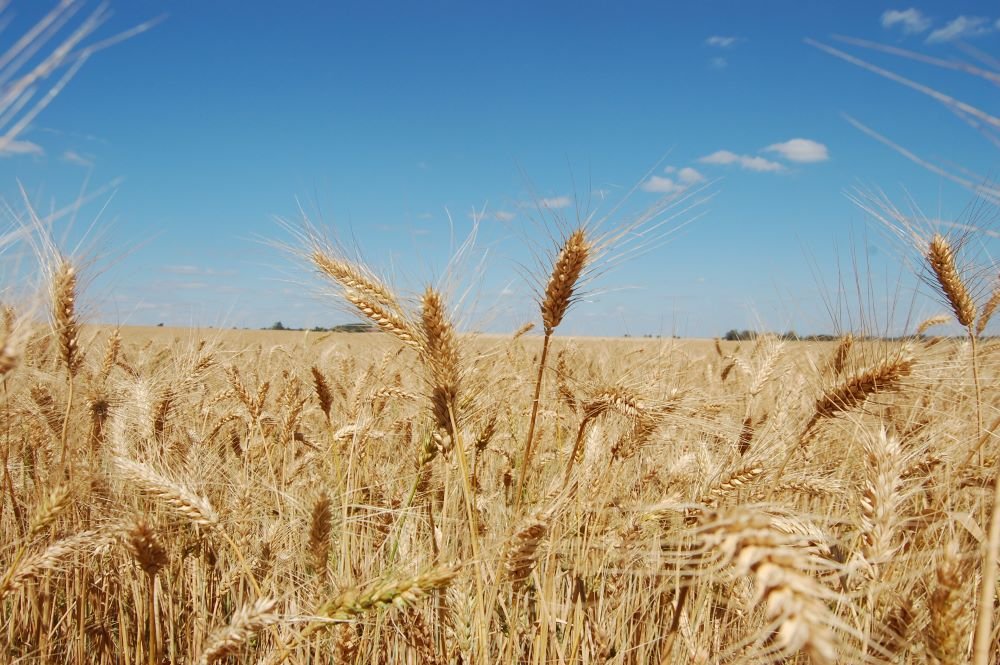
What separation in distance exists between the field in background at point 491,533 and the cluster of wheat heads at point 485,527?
13 mm

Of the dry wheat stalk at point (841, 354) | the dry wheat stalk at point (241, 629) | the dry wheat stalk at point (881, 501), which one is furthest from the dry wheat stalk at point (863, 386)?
the dry wheat stalk at point (241, 629)

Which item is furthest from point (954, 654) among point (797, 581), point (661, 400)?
point (661, 400)

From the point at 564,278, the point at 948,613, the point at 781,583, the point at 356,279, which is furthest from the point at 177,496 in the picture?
the point at 948,613

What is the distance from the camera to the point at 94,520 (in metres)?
2.29

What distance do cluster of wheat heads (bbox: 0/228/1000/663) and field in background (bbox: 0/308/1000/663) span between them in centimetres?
1

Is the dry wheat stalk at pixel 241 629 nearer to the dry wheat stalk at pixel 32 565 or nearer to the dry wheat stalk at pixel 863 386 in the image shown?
the dry wheat stalk at pixel 32 565

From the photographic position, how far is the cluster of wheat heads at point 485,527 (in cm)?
133

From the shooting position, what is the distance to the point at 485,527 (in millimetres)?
2457

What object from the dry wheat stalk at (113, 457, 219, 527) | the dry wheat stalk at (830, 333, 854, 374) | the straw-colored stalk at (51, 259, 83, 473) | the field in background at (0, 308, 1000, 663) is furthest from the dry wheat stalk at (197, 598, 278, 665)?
the dry wheat stalk at (830, 333, 854, 374)

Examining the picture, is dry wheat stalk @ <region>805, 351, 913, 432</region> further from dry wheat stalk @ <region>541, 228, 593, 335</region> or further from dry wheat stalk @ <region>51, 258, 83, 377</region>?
dry wheat stalk @ <region>51, 258, 83, 377</region>

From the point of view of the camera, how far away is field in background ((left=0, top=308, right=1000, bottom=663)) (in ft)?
4.38

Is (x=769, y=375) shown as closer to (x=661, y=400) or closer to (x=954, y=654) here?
(x=661, y=400)

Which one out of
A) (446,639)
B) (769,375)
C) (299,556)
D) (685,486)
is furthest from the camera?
(769,375)

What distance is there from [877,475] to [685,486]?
3.19 feet
